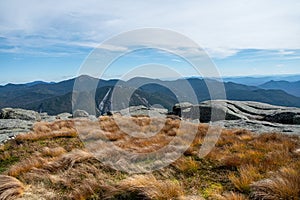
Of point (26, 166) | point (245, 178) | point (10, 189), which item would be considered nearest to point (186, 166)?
point (245, 178)

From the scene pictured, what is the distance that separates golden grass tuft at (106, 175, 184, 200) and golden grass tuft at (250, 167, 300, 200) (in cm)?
202

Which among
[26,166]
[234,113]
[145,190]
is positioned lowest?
[234,113]

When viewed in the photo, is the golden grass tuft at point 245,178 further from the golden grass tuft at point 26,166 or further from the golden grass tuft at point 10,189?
the golden grass tuft at point 26,166

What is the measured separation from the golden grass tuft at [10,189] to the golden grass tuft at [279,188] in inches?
273

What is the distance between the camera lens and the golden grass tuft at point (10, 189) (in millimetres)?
7938

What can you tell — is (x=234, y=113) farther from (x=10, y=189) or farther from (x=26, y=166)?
(x=10, y=189)

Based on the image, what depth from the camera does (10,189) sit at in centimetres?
821

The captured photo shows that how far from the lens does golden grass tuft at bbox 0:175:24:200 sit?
7.94m

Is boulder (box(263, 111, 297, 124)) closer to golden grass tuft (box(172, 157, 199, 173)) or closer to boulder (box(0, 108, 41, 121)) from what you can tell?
golden grass tuft (box(172, 157, 199, 173))

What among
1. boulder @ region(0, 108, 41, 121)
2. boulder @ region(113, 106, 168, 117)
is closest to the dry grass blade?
boulder @ region(113, 106, 168, 117)

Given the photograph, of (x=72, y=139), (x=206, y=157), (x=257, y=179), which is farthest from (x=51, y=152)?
(x=257, y=179)

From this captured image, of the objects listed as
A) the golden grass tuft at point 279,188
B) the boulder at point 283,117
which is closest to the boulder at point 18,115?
the boulder at point 283,117

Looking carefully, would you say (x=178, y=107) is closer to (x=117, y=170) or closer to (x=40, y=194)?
(x=117, y=170)

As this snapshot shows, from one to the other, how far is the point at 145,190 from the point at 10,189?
14.1 ft
